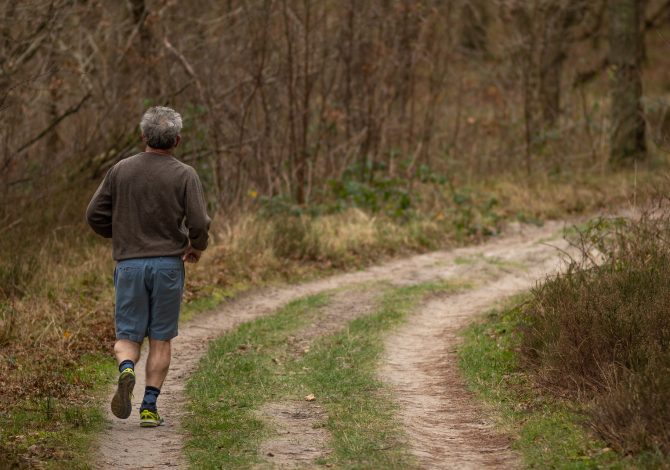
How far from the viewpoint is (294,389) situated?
26.1 feet

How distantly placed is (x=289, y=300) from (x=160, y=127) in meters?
6.18

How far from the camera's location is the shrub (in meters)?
5.78

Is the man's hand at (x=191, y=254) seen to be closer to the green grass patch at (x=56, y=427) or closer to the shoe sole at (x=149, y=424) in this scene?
the shoe sole at (x=149, y=424)

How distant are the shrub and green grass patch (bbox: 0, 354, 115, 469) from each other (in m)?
3.21

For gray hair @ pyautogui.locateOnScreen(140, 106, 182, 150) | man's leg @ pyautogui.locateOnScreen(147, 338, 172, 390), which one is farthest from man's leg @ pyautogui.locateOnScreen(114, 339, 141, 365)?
gray hair @ pyautogui.locateOnScreen(140, 106, 182, 150)

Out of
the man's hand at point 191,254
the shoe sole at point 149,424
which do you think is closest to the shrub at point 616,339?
the man's hand at point 191,254

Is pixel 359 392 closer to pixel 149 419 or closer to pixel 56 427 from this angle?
pixel 149 419

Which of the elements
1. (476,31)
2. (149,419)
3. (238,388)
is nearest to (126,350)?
(149,419)

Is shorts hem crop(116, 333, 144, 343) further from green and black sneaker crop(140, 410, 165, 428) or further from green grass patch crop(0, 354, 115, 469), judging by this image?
green grass patch crop(0, 354, 115, 469)

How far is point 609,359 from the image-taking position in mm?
7059

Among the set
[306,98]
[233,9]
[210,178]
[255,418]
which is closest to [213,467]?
[255,418]

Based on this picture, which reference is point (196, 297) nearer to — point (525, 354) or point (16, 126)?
point (16, 126)

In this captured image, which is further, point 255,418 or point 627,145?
point 627,145

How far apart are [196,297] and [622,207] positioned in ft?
27.9
